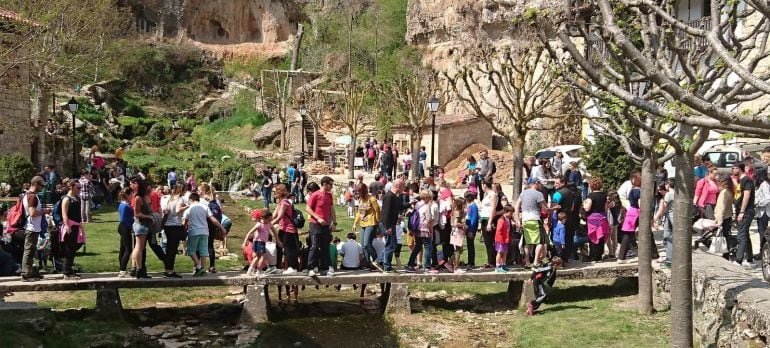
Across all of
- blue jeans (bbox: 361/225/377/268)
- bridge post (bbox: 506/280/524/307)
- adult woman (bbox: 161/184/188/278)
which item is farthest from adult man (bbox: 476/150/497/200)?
adult woman (bbox: 161/184/188/278)

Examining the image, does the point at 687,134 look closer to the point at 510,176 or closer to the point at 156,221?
the point at 156,221

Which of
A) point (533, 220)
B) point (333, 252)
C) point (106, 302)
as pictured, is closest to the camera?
point (106, 302)

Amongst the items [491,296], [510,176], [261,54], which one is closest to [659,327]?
[491,296]

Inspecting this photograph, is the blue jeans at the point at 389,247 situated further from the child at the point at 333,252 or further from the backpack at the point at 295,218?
the backpack at the point at 295,218

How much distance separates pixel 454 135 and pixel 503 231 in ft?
66.9

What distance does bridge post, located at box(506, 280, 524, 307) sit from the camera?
12.8m

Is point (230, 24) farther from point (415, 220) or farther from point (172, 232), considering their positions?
point (415, 220)

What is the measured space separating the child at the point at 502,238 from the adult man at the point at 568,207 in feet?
3.01

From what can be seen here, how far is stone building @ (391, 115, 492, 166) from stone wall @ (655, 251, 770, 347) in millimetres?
21658

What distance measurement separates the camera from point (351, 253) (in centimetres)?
1259

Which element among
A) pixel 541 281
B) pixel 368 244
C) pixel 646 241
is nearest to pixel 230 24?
pixel 368 244

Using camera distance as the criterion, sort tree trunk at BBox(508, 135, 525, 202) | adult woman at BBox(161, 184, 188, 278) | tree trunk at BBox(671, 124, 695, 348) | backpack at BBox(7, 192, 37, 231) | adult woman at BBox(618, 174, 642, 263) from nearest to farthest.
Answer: tree trunk at BBox(671, 124, 695, 348), backpack at BBox(7, 192, 37, 231), adult woman at BBox(161, 184, 188, 278), adult woman at BBox(618, 174, 642, 263), tree trunk at BBox(508, 135, 525, 202)

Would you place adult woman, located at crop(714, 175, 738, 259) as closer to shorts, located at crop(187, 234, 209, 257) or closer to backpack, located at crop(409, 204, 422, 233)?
backpack, located at crop(409, 204, 422, 233)

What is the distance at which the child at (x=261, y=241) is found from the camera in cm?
1166
